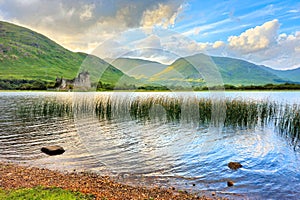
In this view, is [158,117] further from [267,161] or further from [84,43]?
[267,161]

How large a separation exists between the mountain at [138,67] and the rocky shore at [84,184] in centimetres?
686

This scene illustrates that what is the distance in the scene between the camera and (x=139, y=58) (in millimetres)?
15891

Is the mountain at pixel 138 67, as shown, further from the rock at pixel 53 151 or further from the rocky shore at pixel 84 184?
the rocky shore at pixel 84 184

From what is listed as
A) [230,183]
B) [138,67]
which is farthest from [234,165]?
[138,67]

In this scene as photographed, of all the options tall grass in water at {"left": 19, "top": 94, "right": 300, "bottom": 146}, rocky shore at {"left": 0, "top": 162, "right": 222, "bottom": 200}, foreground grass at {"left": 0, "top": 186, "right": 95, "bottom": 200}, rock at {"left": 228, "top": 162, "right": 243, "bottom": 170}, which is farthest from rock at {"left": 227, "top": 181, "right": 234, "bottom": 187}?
tall grass in water at {"left": 19, "top": 94, "right": 300, "bottom": 146}

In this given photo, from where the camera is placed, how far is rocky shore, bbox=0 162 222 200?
8883 mm

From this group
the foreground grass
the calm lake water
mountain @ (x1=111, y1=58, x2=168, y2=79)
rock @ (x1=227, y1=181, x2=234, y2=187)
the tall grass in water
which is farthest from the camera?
the tall grass in water

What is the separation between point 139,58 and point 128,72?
1.17 metres

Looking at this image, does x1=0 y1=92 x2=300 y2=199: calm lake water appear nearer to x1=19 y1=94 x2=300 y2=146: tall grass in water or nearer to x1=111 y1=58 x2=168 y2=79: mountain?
x1=19 y1=94 x2=300 y2=146: tall grass in water

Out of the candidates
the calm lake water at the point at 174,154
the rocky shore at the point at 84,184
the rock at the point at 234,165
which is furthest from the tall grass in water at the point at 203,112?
the rocky shore at the point at 84,184

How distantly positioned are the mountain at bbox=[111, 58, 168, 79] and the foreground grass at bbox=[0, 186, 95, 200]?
27.3ft

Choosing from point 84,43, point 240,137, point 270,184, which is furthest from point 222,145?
point 84,43

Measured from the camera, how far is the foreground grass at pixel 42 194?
779cm

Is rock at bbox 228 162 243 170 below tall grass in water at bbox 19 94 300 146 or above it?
below
